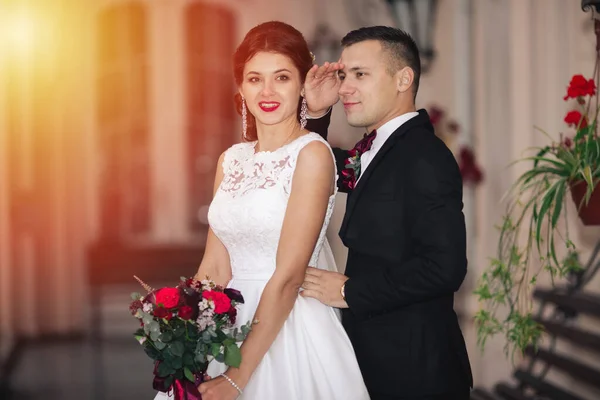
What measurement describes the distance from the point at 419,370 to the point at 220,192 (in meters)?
0.93

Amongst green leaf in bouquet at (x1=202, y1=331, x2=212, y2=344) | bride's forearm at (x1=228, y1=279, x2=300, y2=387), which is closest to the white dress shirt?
bride's forearm at (x1=228, y1=279, x2=300, y2=387)

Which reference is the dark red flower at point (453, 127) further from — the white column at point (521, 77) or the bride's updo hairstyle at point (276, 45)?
the bride's updo hairstyle at point (276, 45)

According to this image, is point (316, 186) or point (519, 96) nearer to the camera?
point (316, 186)

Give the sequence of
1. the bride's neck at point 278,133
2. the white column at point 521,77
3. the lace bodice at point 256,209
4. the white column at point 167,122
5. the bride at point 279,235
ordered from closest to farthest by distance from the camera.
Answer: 1. the bride at point 279,235
2. the lace bodice at point 256,209
3. the bride's neck at point 278,133
4. the white column at point 521,77
5. the white column at point 167,122

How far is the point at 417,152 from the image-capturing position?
101 inches

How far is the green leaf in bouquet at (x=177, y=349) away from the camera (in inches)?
95.0

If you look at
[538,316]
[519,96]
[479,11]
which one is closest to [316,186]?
[538,316]

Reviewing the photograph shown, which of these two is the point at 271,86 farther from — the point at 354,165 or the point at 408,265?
the point at 408,265

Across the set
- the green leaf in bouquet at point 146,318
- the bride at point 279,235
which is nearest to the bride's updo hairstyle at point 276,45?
the bride at point 279,235

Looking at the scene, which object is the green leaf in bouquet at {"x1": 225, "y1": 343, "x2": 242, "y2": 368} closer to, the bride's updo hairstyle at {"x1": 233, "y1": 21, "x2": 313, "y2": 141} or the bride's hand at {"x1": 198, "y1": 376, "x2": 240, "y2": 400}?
the bride's hand at {"x1": 198, "y1": 376, "x2": 240, "y2": 400}

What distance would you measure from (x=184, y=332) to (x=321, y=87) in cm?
98

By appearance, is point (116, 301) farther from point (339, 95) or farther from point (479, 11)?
point (339, 95)

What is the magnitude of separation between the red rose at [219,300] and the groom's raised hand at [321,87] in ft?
2.58

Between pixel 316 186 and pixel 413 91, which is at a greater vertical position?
pixel 413 91
